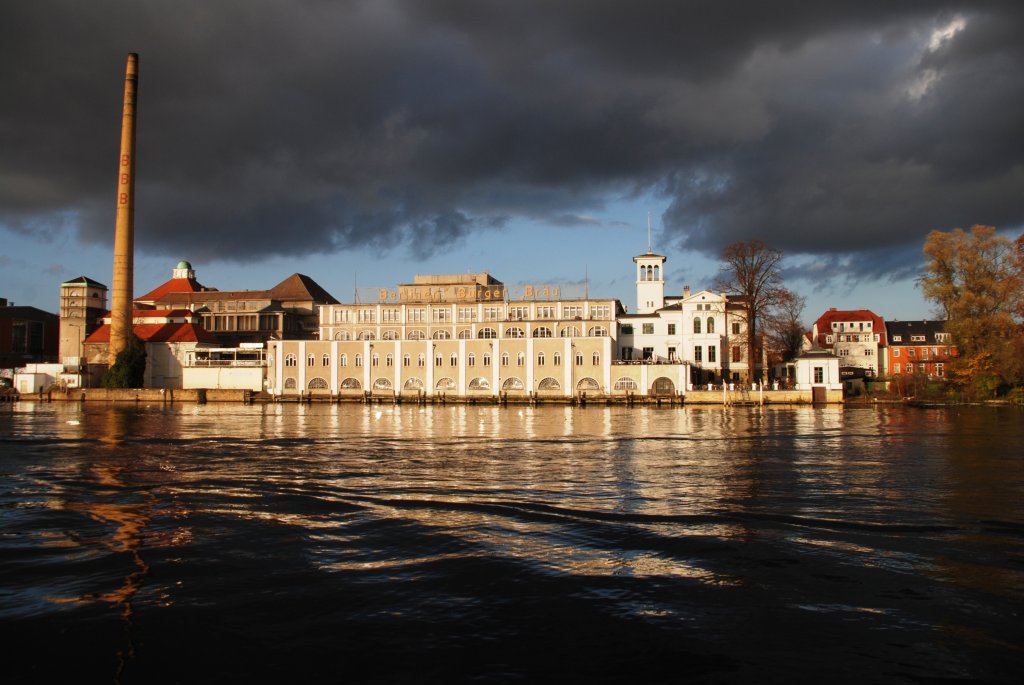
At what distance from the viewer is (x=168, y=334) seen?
9994cm

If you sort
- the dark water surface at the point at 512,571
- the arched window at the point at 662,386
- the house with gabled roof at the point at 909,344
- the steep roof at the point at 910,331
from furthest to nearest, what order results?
1. the steep roof at the point at 910,331
2. the house with gabled roof at the point at 909,344
3. the arched window at the point at 662,386
4. the dark water surface at the point at 512,571

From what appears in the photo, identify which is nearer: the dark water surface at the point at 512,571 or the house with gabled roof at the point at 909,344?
the dark water surface at the point at 512,571

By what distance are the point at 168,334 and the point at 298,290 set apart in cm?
2445

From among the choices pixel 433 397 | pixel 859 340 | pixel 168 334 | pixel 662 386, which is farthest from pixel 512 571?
pixel 859 340

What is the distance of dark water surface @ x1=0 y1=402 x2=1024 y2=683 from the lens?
30.6 ft

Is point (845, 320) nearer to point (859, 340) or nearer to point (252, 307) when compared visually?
point (859, 340)

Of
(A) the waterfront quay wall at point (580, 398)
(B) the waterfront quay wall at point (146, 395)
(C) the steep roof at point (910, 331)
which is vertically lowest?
(A) the waterfront quay wall at point (580, 398)

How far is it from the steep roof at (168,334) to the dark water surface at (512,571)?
74.8m

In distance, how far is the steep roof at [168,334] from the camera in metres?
98.4

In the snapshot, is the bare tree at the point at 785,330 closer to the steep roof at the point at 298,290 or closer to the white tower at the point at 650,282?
the white tower at the point at 650,282

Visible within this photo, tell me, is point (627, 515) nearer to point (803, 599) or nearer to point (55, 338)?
point (803, 599)

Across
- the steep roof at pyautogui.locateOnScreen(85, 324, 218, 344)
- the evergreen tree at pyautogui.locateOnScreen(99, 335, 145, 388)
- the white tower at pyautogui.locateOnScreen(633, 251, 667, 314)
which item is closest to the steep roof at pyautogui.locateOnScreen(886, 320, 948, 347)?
the white tower at pyautogui.locateOnScreen(633, 251, 667, 314)

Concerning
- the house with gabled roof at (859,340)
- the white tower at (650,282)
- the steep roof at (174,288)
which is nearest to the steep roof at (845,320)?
the house with gabled roof at (859,340)

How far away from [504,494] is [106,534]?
9200 millimetres
